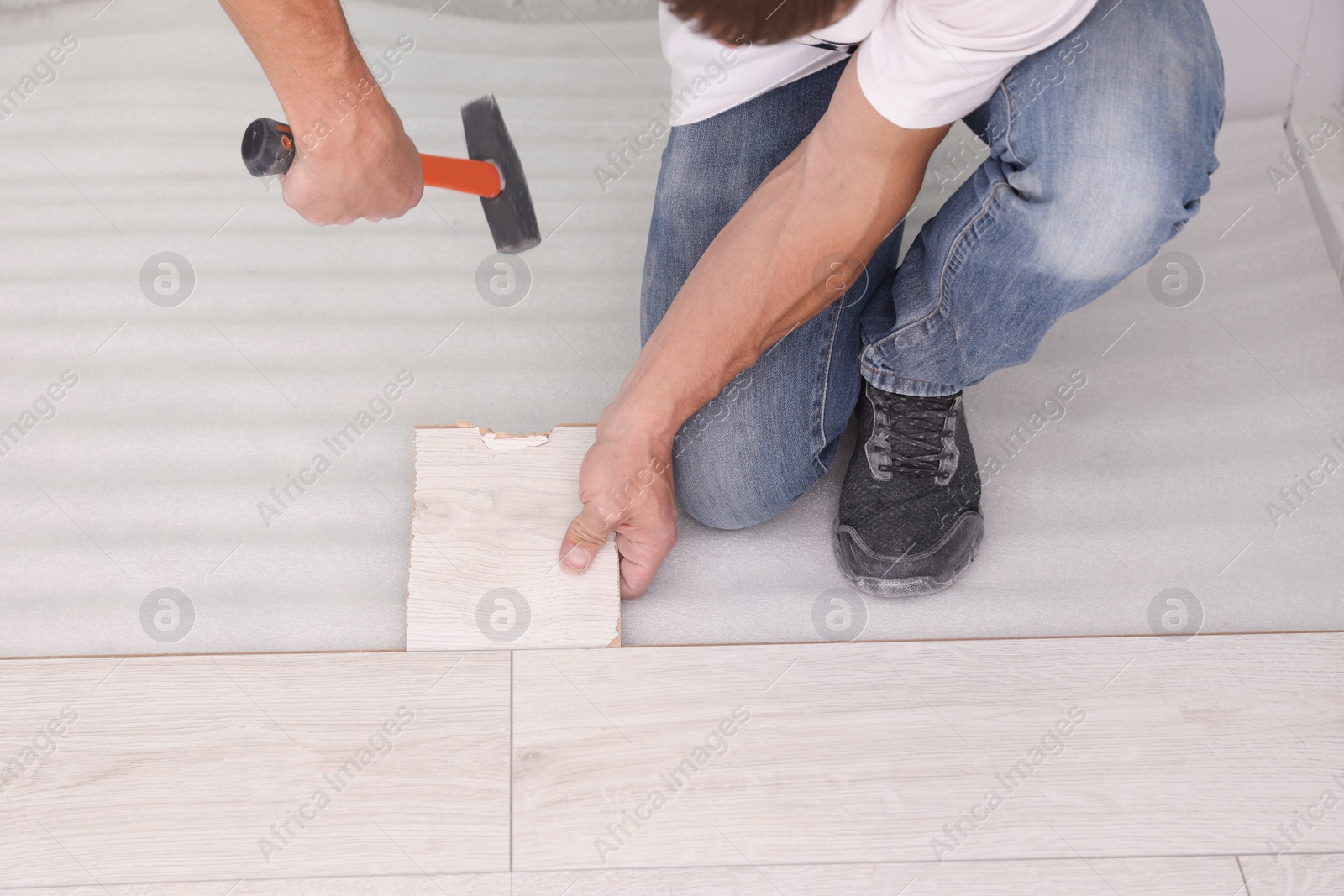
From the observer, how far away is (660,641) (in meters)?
1.21

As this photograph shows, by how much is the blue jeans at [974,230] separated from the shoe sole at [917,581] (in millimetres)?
143

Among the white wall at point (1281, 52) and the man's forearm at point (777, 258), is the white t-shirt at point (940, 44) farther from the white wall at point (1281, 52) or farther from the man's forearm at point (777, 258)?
the white wall at point (1281, 52)

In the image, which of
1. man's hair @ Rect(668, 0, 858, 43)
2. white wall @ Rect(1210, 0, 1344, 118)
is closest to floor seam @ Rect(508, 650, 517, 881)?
man's hair @ Rect(668, 0, 858, 43)

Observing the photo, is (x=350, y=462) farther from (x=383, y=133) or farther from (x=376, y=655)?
(x=383, y=133)

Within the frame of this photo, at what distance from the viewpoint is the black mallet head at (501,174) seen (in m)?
1.33

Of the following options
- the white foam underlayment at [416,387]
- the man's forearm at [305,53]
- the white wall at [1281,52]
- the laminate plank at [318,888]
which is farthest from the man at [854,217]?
the white wall at [1281,52]

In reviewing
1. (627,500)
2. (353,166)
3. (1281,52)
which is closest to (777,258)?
(627,500)

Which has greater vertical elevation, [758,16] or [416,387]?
[758,16]

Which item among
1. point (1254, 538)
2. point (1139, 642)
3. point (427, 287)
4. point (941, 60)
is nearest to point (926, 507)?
point (1139, 642)

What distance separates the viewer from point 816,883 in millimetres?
1014

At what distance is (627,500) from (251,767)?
49 centimetres

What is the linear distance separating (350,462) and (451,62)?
2.89 ft

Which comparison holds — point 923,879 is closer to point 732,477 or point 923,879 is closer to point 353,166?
point 732,477

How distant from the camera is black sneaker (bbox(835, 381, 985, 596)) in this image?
1.23 metres
